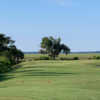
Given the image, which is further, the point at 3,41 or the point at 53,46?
the point at 53,46

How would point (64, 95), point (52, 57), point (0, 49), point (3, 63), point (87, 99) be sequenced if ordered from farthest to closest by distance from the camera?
point (52, 57), point (0, 49), point (3, 63), point (64, 95), point (87, 99)

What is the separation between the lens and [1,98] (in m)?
11.1

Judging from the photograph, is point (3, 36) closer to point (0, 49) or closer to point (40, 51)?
point (0, 49)

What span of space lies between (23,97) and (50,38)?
73.8 meters

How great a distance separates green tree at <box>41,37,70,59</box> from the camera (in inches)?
3295

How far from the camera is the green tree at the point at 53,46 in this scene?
275ft

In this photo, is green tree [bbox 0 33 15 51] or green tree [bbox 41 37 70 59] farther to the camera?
green tree [bbox 41 37 70 59]

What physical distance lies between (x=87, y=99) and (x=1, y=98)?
361 centimetres

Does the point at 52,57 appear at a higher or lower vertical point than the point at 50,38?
lower

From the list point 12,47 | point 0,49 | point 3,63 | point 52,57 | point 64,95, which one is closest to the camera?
point 64,95

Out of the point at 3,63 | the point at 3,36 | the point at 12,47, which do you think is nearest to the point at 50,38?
the point at 12,47

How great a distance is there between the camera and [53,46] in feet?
277

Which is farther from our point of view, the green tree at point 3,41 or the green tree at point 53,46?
the green tree at point 53,46

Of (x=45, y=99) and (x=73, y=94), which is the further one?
(x=73, y=94)
